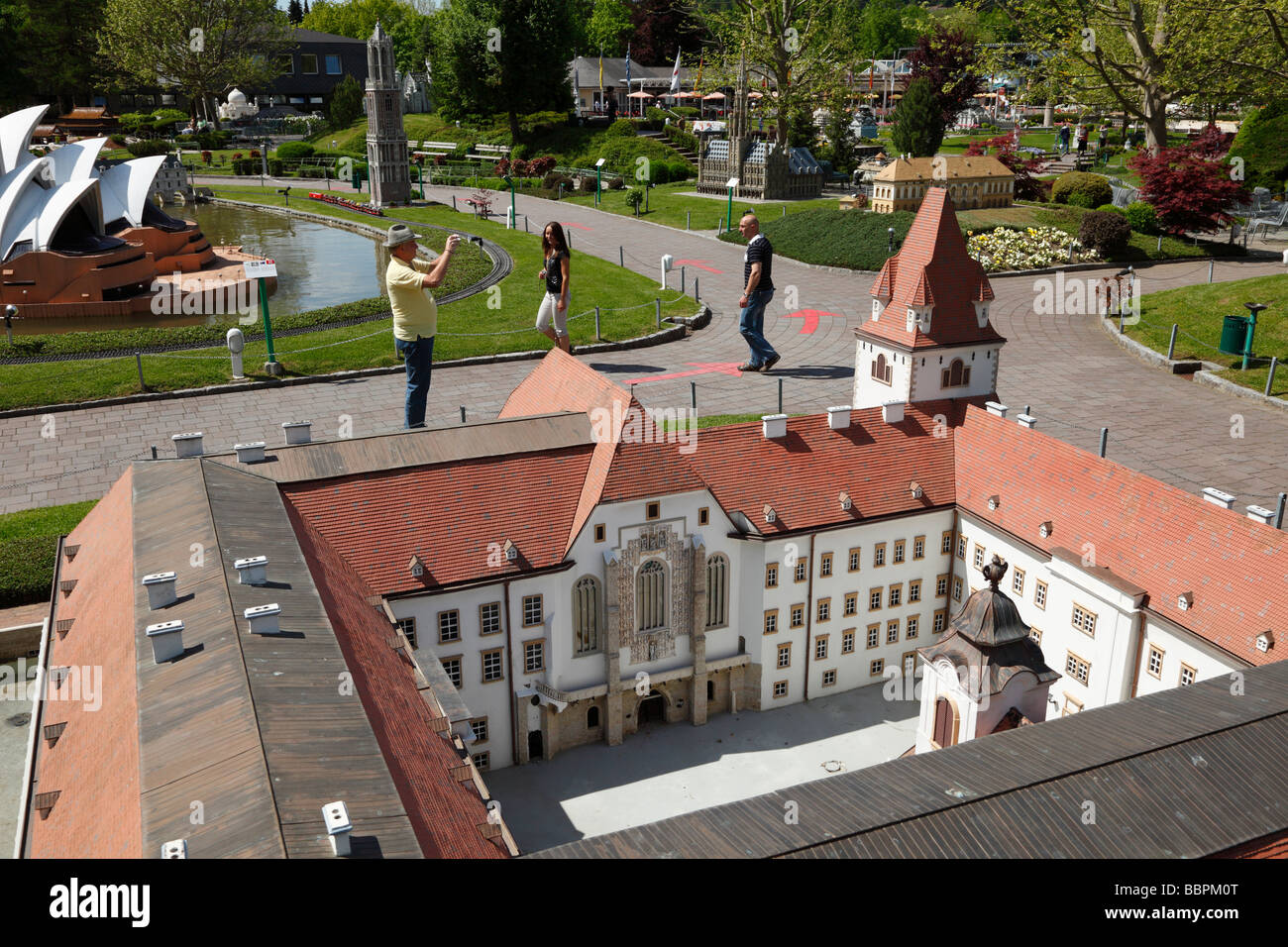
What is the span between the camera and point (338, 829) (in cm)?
1409

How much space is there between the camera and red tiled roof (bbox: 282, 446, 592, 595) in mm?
27703

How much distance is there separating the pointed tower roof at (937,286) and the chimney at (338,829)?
2547 centimetres

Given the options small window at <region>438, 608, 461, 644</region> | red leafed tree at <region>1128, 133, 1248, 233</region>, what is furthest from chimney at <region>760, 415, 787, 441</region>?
red leafed tree at <region>1128, 133, 1248, 233</region>

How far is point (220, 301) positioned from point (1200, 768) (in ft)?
181

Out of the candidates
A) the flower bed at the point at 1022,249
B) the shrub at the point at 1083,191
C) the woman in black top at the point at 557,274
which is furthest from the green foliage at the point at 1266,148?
the woman in black top at the point at 557,274

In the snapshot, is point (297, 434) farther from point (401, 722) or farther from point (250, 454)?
point (401, 722)

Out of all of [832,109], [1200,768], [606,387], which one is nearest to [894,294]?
[606,387]

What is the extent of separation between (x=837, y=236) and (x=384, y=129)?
4204 cm

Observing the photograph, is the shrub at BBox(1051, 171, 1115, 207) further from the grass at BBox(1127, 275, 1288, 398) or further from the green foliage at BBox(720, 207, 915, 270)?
the grass at BBox(1127, 275, 1288, 398)

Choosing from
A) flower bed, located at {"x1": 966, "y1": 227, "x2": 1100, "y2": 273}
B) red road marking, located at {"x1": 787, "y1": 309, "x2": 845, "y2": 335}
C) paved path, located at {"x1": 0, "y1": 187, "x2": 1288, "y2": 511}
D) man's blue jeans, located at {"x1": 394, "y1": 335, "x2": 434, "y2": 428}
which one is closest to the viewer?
man's blue jeans, located at {"x1": 394, "y1": 335, "x2": 434, "y2": 428}

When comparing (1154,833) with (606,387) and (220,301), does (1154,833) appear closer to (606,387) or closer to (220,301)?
(606,387)

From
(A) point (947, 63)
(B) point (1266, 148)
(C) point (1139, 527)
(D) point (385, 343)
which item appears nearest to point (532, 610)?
(C) point (1139, 527)

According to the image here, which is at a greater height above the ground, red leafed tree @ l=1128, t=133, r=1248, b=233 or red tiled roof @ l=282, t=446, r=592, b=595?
red leafed tree @ l=1128, t=133, r=1248, b=233

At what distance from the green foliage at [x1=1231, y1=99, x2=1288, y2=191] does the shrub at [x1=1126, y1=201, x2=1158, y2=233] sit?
15832mm
